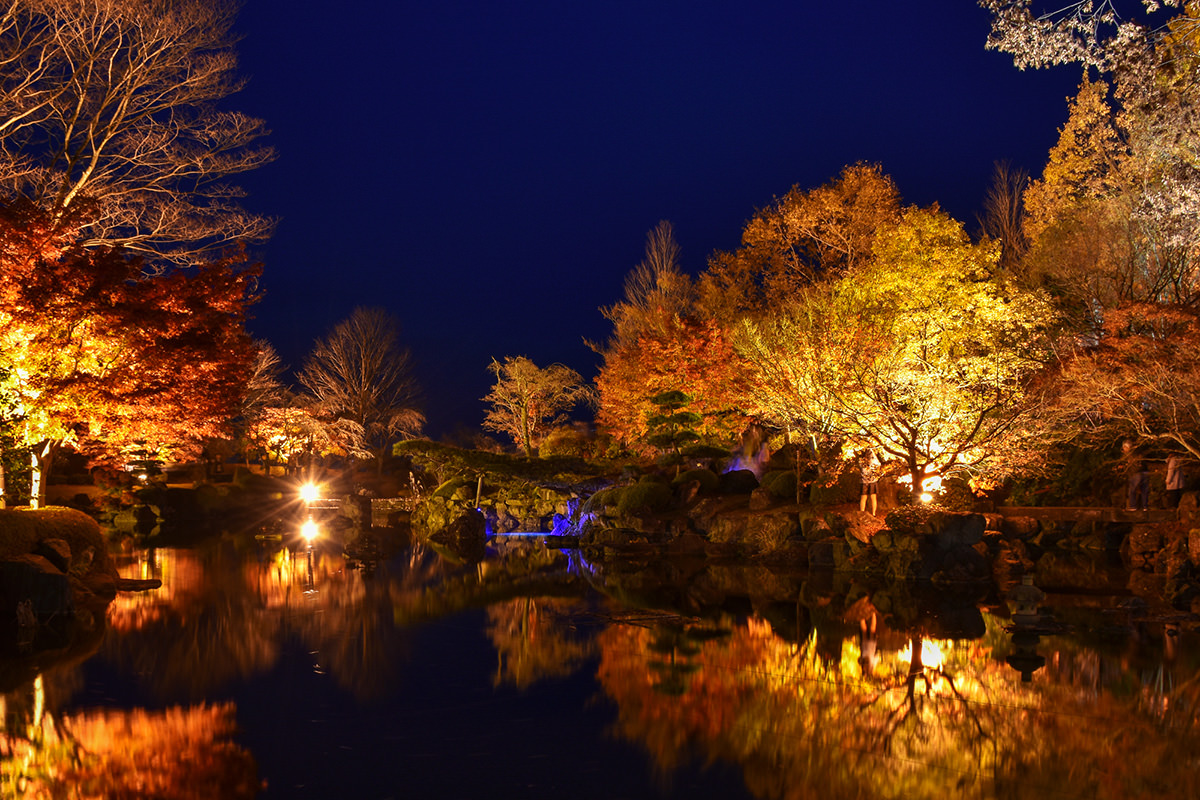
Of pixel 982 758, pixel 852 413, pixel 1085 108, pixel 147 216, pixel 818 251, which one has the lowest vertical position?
pixel 982 758

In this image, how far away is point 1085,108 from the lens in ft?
100

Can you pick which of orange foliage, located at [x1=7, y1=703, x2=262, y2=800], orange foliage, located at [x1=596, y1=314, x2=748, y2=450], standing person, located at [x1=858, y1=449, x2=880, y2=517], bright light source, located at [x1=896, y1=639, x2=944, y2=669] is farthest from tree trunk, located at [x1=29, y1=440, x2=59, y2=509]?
orange foliage, located at [x1=596, y1=314, x2=748, y2=450]

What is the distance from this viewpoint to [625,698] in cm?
791

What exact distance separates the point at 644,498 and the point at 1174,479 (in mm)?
12125

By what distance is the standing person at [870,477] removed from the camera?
59.6 feet

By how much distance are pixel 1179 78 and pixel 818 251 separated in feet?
74.1

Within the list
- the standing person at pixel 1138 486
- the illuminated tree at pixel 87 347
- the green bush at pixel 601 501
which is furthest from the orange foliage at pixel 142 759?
the standing person at pixel 1138 486

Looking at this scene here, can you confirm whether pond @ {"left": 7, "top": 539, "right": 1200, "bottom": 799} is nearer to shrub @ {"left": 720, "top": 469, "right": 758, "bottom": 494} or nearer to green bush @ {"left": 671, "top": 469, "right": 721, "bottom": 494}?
→ green bush @ {"left": 671, "top": 469, "right": 721, "bottom": 494}

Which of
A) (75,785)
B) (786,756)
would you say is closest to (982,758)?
(786,756)

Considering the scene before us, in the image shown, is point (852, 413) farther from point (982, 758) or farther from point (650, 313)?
point (650, 313)

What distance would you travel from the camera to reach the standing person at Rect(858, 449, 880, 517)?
1817 centimetres

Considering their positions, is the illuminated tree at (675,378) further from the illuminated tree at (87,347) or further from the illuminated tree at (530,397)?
the illuminated tree at (87,347)

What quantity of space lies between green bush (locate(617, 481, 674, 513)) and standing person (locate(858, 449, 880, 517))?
5.48 meters

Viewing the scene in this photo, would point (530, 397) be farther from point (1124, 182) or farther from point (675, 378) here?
point (1124, 182)
